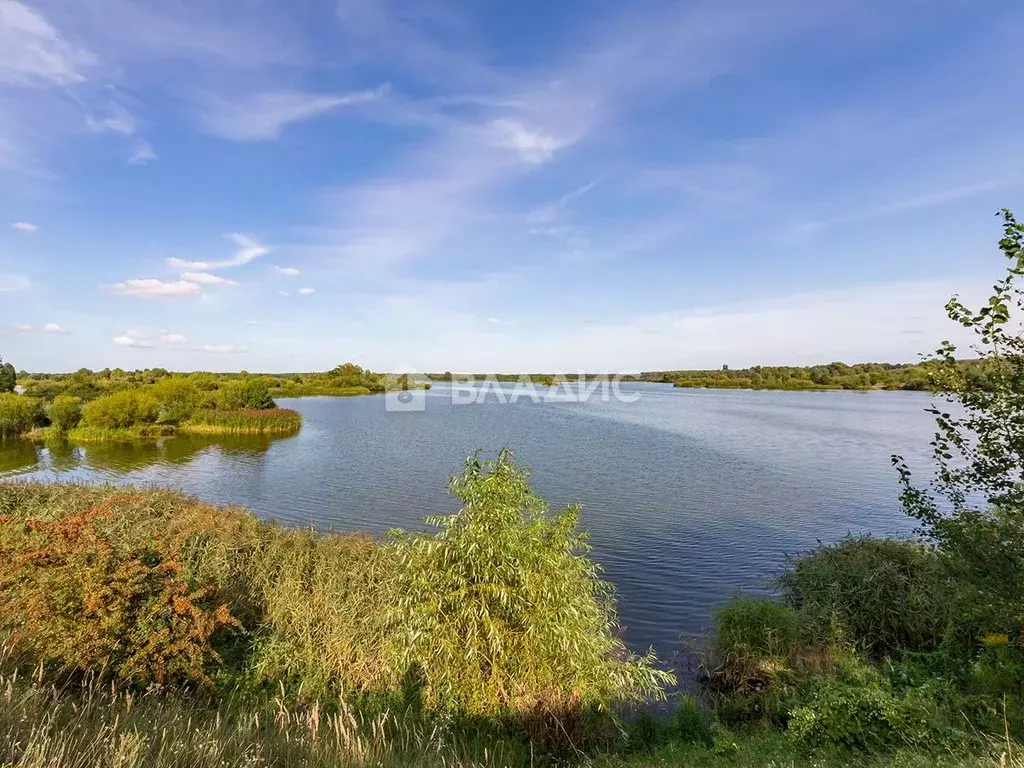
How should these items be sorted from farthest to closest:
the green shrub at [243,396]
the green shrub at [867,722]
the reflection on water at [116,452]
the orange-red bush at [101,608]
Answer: the green shrub at [243,396] < the reflection on water at [116,452] < the orange-red bush at [101,608] < the green shrub at [867,722]

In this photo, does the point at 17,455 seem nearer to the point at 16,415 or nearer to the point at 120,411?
the point at 120,411

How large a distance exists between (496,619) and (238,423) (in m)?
57.5

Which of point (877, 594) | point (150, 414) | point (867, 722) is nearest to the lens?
point (867, 722)

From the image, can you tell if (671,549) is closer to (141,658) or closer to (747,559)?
(747,559)

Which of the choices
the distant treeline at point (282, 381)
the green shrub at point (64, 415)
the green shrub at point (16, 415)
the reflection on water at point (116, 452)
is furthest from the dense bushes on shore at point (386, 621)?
the distant treeline at point (282, 381)

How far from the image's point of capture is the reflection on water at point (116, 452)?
1431 inches

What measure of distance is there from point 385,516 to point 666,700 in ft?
51.8

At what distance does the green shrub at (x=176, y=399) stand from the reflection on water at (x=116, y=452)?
6409 mm

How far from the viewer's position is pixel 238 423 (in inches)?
2301

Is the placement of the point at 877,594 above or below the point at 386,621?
below

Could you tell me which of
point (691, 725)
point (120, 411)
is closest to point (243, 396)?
point (120, 411)

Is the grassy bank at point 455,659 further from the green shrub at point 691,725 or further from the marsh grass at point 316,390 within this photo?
the marsh grass at point 316,390

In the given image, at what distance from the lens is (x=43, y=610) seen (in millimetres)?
7844

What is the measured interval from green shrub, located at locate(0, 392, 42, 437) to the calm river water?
2.61 metres
